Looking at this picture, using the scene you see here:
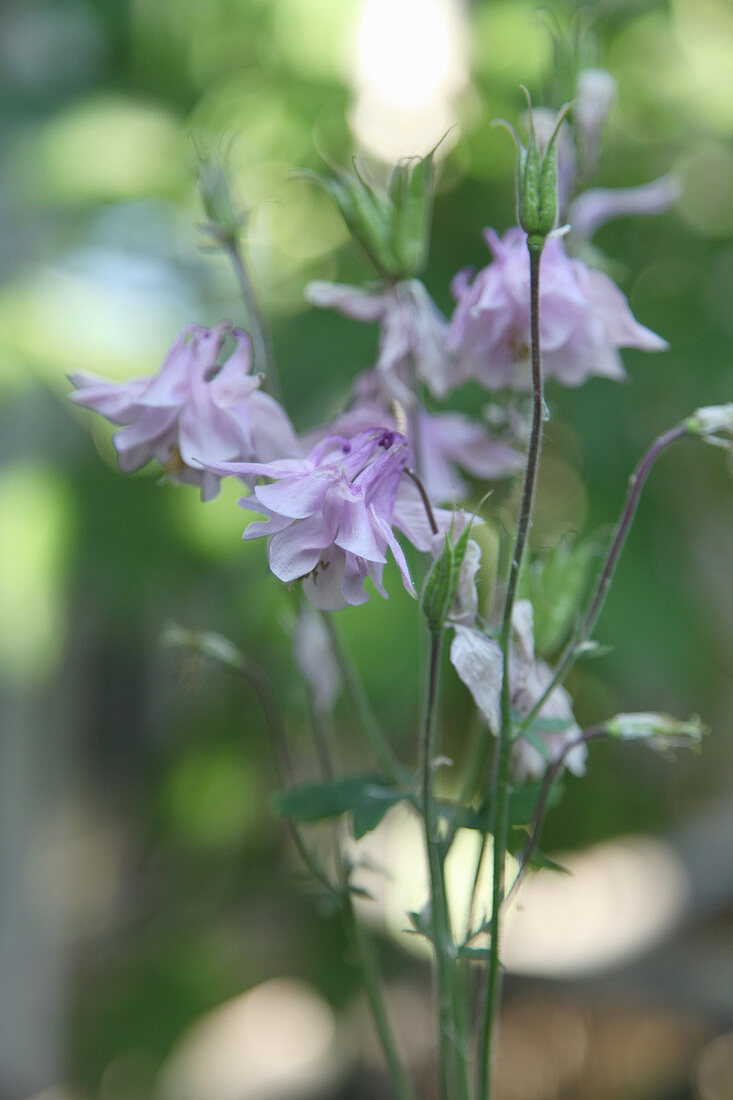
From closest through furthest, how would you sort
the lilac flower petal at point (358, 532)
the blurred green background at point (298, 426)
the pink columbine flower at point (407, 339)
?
the lilac flower petal at point (358, 532) → the pink columbine flower at point (407, 339) → the blurred green background at point (298, 426)

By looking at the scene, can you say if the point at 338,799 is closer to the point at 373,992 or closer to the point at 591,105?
the point at 373,992

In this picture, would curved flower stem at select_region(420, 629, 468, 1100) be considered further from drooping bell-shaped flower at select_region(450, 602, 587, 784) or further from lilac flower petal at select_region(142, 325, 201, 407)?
lilac flower petal at select_region(142, 325, 201, 407)

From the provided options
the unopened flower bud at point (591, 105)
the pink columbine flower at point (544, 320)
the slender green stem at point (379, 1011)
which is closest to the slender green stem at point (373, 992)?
the slender green stem at point (379, 1011)

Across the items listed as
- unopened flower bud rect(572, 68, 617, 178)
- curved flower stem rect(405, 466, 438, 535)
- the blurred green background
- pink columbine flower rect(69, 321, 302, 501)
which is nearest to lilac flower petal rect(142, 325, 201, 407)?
pink columbine flower rect(69, 321, 302, 501)

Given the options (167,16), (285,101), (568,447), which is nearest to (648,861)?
(568,447)

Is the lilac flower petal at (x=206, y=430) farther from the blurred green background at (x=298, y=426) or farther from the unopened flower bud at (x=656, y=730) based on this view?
the blurred green background at (x=298, y=426)

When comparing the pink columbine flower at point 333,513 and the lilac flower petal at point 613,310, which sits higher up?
the lilac flower petal at point 613,310
